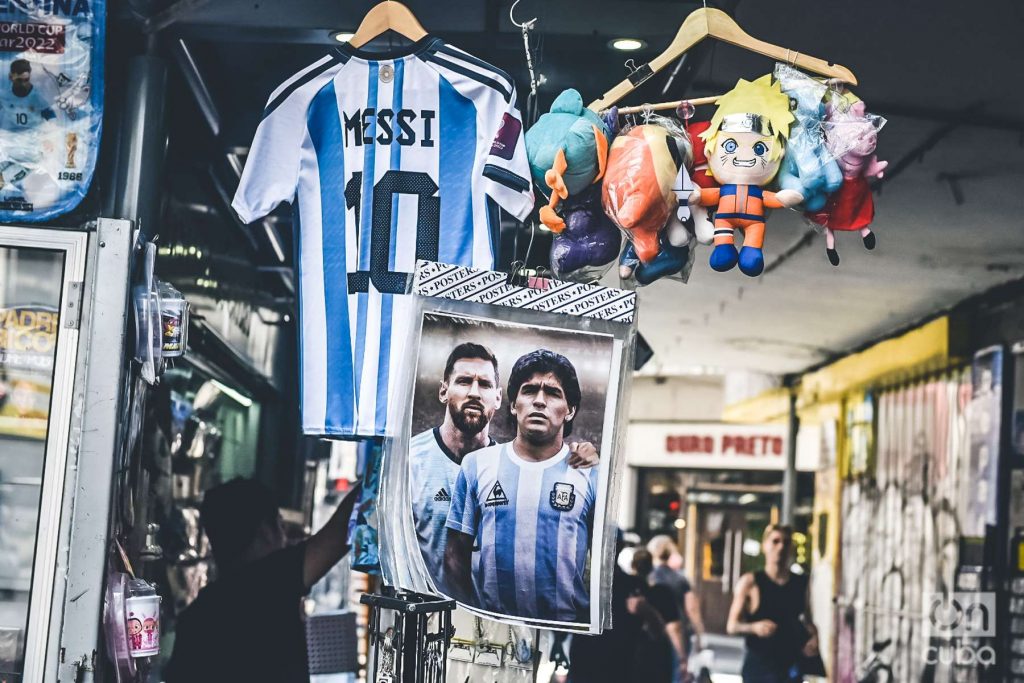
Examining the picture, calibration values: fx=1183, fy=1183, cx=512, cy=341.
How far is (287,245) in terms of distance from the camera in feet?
20.7

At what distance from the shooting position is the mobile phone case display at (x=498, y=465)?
2.65 metres

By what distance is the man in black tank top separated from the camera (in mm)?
6965

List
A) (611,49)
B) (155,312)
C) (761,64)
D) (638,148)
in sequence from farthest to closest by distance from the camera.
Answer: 1. (761,64)
2. (611,49)
3. (155,312)
4. (638,148)

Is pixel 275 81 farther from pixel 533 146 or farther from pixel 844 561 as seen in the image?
pixel 844 561

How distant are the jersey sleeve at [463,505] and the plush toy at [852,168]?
992mm

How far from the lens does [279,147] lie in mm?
3203

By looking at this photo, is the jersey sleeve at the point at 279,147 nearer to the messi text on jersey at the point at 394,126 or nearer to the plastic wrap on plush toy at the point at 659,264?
the messi text on jersey at the point at 394,126

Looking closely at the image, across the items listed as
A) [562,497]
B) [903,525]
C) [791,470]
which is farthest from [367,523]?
[791,470]

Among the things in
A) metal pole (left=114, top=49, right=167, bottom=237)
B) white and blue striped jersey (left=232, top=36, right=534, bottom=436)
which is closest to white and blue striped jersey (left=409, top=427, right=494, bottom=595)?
white and blue striped jersey (left=232, top=36, right=534, bottom=436)

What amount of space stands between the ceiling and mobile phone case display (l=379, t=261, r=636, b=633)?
96 cm

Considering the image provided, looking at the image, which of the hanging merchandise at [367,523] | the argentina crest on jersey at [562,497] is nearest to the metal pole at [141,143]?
the hanging merchandise at [367,523]

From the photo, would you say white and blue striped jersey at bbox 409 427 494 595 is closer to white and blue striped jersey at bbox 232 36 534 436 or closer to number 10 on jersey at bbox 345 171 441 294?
white and blue striped jersey at bbox 232 36 534 436

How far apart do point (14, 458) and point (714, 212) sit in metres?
2.02

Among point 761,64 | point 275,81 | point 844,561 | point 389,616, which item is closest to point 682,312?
point 844,561
